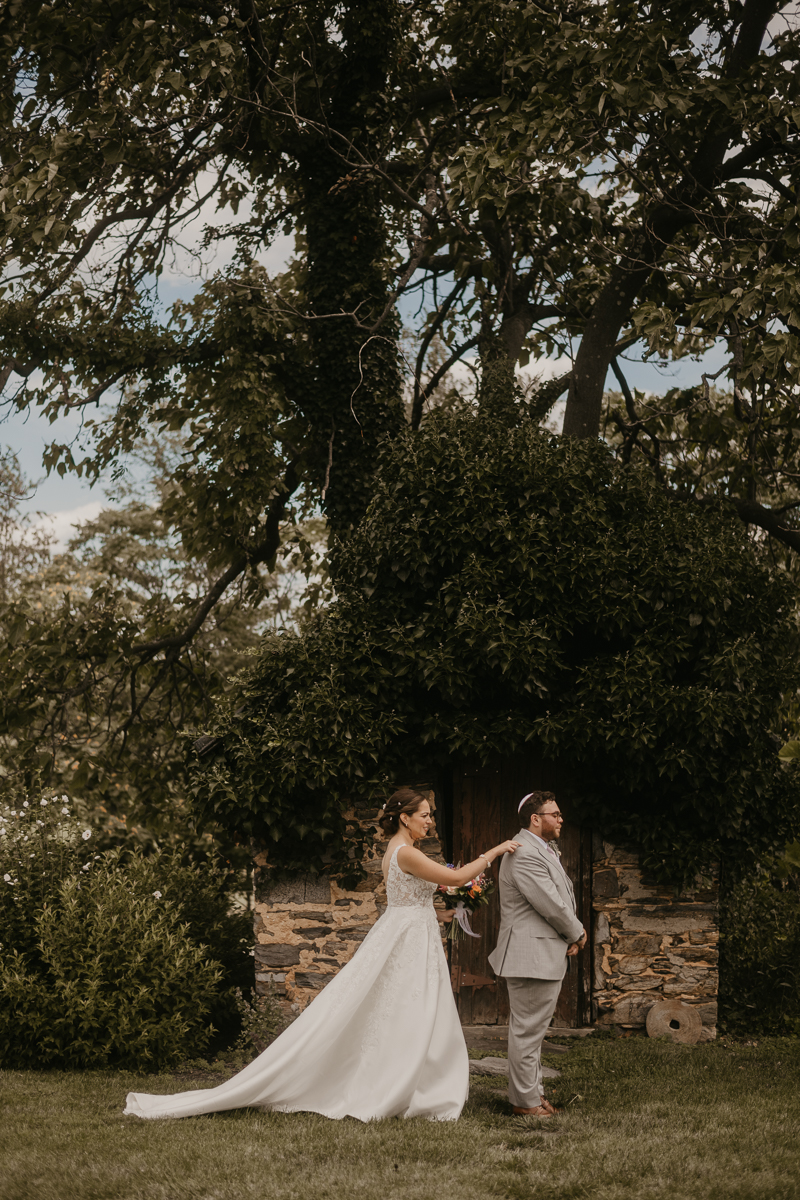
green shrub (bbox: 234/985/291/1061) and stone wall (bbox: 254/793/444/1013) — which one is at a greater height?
stone wall (bbox: 254/793/444/1013)

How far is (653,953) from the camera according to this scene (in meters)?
9.16

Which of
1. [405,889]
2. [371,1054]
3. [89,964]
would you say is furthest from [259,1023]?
[405,889]

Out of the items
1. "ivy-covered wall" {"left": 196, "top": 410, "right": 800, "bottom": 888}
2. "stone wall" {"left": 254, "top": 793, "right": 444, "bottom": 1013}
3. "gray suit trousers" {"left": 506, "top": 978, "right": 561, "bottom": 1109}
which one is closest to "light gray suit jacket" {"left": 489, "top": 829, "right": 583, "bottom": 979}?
"gray suit trousers" {"left": 506, "top": 978, "right": 561, "bottom": 1109}

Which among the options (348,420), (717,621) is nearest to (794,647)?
(717,621)

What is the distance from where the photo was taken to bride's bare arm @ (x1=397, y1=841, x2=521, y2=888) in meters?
6.09

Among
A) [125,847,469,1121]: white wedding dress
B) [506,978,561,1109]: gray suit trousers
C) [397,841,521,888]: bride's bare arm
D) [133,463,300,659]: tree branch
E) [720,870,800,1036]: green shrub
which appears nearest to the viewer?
[125,847,469,1121]: white wedding dress

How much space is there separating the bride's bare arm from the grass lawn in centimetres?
132

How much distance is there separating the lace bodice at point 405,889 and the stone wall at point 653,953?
348 centimetres

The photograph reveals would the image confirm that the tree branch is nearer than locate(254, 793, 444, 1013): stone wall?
No

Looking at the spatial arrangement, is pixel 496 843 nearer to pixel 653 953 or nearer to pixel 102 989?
pixel 653 953

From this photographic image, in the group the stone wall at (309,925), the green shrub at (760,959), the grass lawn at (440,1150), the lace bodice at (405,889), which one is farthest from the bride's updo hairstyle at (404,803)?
the green shrub at (760,959)

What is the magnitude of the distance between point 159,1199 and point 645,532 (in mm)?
6358

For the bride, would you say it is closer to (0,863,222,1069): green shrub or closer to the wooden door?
(0,863,222,1069): green shrub

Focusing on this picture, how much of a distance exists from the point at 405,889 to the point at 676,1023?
407 centimetres
